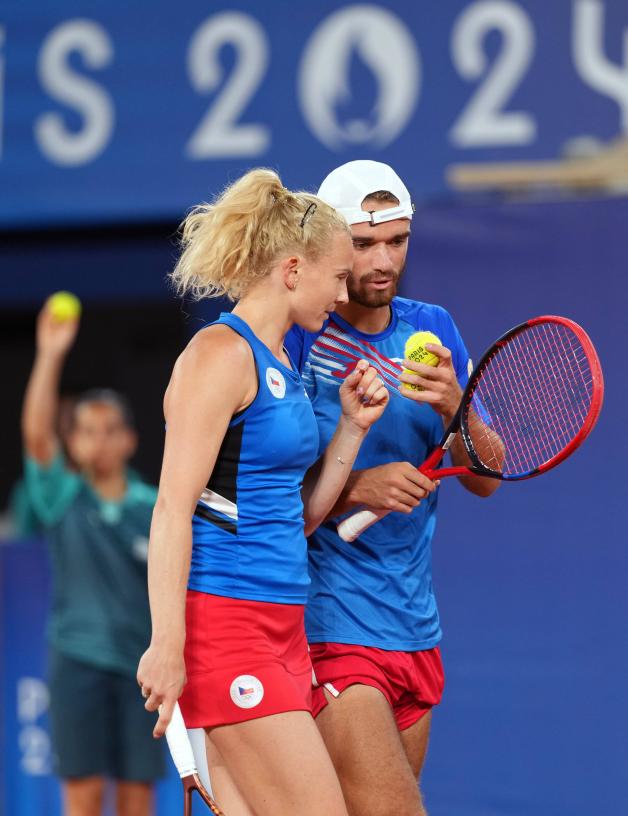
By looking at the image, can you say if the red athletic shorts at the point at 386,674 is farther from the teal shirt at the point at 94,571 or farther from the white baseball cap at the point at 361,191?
the teal shirt at the point at 94,571

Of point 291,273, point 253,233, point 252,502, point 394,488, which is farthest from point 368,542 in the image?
point 253,233

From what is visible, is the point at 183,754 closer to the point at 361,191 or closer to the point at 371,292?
the point at 371,292

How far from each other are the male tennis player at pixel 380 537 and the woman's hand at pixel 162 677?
60 centimetres

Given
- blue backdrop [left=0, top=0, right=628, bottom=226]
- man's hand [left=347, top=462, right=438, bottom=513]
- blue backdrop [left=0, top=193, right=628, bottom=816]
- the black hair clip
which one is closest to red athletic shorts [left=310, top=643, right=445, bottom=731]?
man's hand [left=347, top=462, right=438, bottom=513]

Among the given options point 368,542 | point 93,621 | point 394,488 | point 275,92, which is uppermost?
point 275,92

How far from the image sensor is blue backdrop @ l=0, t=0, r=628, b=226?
21.1ft

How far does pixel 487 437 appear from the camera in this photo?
340 centimetres

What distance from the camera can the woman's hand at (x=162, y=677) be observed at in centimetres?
283

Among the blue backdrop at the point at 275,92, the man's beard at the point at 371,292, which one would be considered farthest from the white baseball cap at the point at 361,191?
the blue backdrop at the point at 275,92

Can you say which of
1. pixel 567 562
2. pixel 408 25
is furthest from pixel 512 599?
pixel 408 25

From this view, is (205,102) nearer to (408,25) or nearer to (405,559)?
(408,25)

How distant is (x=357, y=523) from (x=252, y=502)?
44 cm

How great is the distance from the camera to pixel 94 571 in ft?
19.2

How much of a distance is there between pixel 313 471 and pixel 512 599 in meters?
2.13
